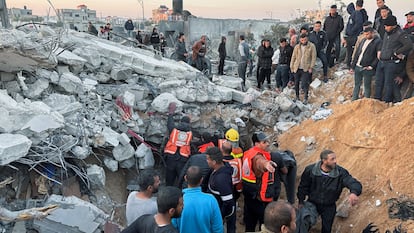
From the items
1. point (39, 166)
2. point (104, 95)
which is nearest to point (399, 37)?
point (104, 95)

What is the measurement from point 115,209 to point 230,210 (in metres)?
1.80

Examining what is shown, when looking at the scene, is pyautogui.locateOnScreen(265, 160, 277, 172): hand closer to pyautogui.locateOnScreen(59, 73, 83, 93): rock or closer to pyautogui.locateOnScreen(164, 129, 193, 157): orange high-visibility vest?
pyautogui.locateOnScreen(164, 129, 193, 157): orange high-visibility vest

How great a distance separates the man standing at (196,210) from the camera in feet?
11.0

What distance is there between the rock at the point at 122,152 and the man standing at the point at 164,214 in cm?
294

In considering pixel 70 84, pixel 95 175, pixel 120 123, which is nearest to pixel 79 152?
pixel 95 175

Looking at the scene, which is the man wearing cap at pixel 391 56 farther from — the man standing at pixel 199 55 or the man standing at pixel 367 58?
the man standing at pixel 199 55

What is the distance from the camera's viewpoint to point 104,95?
6.92 meters

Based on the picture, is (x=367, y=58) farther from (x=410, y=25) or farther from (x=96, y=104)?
(x=96, y=104)

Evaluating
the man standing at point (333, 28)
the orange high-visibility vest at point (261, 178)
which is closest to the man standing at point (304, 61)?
the man standing at point (333, 28)

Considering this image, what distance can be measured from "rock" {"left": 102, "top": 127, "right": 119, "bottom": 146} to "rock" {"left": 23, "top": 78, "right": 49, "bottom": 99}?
1.23 m

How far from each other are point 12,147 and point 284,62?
632cm

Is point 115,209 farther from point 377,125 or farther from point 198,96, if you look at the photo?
point 377,125

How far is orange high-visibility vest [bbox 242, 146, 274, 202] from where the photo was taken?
15.0ft

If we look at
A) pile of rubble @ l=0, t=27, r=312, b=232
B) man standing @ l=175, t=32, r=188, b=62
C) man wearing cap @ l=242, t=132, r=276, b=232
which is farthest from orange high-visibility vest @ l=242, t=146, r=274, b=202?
man standing @ l=175, t=32, r=188, b=62
